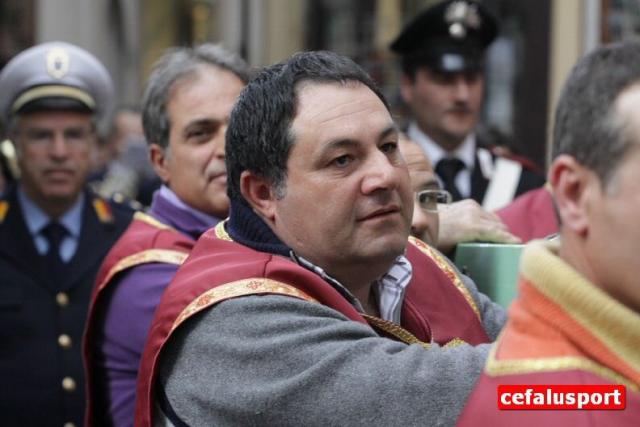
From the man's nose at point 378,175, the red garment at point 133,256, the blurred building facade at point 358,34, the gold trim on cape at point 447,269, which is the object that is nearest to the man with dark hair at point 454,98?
the blurred building facade at point 358,34

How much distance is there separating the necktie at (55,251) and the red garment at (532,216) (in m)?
1.49

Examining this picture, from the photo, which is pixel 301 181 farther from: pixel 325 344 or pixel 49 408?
pixel 49 408

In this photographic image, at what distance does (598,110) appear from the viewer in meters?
1.69

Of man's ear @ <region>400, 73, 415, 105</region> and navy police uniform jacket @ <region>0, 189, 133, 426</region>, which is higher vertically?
man's ear @ <region>400, 73, 415, 105</region>

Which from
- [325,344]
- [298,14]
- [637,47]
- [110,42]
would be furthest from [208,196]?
[110,42]

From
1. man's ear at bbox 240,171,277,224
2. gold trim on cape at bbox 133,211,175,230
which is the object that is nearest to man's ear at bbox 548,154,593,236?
man's ear at bbox 240,171,277,224

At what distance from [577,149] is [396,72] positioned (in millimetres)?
7004

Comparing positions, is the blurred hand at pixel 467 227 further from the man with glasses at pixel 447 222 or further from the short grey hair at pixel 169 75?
the short grey hair at pixel 169 75

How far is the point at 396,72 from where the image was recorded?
866 centimetres

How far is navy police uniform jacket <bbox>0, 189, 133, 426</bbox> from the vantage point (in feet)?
13.2

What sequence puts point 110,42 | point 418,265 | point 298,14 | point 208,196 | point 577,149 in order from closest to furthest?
point 577,149 → point 418,265 → point 208,196 → point 298,14 → point 110,42

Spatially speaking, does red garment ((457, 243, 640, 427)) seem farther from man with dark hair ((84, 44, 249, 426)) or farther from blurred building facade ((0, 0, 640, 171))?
blurred building facade ((0, 0, 640, 171))

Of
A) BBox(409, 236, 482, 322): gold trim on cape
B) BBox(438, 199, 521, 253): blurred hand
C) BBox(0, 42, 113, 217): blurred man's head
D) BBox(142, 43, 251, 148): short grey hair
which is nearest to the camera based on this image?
BBox(409, 236, 482, 322): gold trim on cape

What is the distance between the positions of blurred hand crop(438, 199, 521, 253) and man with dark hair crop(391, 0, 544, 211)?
1408 millimetres
